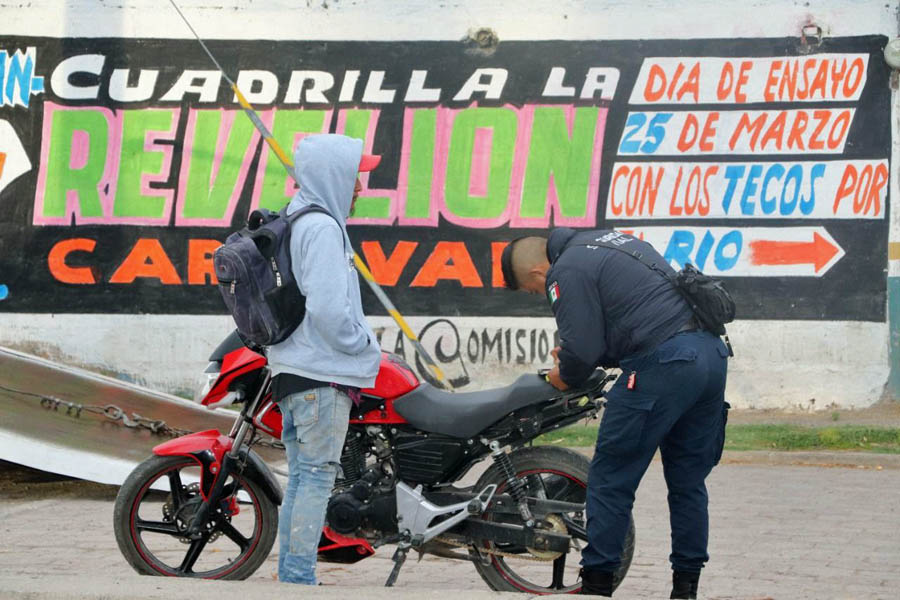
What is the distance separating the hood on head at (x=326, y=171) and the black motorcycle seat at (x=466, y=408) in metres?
0.85

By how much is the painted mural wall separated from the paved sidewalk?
3.21 meters

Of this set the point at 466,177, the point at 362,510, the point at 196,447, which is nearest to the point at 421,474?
the point at 362,510

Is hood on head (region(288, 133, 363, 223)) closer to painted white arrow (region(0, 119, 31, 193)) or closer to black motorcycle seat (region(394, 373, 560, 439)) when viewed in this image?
black motorcycle seat (region(394, 373, 560, 439))

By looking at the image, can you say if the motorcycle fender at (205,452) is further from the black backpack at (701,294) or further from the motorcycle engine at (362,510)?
the black backpack at (701,294)

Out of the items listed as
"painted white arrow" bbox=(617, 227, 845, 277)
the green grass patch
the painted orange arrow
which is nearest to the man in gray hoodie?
Answer: the green grass patch

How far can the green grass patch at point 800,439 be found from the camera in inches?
403

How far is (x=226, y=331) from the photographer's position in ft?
40.7

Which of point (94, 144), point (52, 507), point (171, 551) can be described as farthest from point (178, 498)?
point (94, 144)

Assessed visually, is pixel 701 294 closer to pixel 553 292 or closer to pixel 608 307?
pixel 608 307

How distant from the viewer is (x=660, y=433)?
200 inches

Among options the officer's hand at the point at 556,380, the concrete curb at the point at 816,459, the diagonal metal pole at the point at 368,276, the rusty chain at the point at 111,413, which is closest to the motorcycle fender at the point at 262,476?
the officer's hand at the point at 556,380

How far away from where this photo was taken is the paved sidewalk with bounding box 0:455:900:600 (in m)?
4.65

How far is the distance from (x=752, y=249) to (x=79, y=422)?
6.27 m

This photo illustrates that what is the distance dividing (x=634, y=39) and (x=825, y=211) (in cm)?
237
